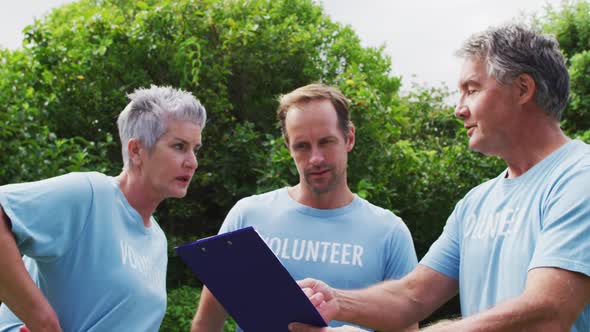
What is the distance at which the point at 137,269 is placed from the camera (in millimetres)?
2986

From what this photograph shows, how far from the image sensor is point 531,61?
8.52 ft

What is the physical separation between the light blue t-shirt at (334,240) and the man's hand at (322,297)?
1.51 feet

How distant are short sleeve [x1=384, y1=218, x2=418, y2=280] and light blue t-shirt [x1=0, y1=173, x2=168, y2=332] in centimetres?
113

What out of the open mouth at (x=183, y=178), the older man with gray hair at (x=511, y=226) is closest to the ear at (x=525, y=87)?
the older man with gray hair at (x=511, y=226)

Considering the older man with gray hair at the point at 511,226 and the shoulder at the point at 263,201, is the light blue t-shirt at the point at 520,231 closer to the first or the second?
the older man with gray hair at the point at 511,226

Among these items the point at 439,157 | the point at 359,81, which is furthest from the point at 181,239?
the point at 439,157

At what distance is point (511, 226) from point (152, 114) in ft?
5.87

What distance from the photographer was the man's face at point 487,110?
101 inches

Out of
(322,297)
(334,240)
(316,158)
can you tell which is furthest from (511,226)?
(316,158)

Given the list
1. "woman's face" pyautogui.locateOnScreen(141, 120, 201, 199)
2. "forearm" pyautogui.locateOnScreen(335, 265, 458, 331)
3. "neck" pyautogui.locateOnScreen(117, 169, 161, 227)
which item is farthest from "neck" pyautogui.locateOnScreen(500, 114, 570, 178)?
"neck" pyautogui.locateOnScreen(117, 169, 161, 227)

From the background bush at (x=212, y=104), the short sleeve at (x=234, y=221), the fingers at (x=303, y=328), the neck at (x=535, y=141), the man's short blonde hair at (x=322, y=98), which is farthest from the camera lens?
the background bush at (x=212, y=104)

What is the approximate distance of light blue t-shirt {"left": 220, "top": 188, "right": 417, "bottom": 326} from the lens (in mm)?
3273

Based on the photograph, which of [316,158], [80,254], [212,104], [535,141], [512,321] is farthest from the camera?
[212,104]

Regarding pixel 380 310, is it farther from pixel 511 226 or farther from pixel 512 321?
pixel 512 321
